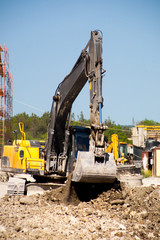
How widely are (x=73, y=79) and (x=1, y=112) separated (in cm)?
1545

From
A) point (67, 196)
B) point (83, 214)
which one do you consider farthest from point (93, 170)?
point (67, 196)

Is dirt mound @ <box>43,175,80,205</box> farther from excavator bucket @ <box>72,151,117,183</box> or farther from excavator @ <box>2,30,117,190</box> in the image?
excavator bucket @ <box>72,151,117,183</box>

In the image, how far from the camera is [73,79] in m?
11.2

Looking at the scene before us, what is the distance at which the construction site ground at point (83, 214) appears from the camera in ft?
22.6

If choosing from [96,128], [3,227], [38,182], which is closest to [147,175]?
[38,182]

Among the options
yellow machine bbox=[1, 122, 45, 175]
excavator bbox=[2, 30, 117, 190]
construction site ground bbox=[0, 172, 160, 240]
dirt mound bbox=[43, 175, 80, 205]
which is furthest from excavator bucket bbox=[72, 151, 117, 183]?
yellow machine bbox=[1, 122, 45, 175]

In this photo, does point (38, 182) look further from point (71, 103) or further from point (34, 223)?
point (34, 223)

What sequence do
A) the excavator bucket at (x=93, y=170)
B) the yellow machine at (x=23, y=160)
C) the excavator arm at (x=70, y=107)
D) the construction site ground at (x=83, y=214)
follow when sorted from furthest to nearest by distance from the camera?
the yellow machine at (x=23, y=160) < the excavator arm at (x=70, y=107) < the excavator bucket at (x=93, y=170) < the construction site ground at (x=83, y=214)

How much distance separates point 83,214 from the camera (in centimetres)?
832

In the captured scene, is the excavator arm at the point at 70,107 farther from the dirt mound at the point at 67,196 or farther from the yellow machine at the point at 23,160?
the dirt mound at the point at 67,196

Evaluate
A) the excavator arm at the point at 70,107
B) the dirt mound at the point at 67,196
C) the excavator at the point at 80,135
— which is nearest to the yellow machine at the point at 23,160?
the excavator at the point at 80,135

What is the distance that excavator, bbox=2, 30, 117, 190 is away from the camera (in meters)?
8.75

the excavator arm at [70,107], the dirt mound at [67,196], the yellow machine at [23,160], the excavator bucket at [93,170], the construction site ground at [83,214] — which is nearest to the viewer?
the construction site ground at [83,214]

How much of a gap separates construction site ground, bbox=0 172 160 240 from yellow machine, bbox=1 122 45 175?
1.47 metres
